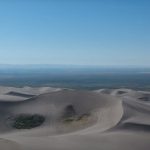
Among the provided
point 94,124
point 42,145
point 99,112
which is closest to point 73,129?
point 94,124

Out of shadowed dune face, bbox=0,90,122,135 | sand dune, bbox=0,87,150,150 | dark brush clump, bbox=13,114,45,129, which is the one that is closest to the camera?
sand dune, bbox=0,87,150,150

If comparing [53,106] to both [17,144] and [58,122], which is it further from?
[17,144]

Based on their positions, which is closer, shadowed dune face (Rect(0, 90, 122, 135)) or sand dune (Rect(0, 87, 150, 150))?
sand dune (Rect(0, 87, 150, 150))

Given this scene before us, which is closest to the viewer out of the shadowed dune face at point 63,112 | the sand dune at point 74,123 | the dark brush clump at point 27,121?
the sand dune at point 74,123

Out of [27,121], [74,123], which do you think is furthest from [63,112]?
[27,121]

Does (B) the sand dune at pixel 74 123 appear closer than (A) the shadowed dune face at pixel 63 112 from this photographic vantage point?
Yes

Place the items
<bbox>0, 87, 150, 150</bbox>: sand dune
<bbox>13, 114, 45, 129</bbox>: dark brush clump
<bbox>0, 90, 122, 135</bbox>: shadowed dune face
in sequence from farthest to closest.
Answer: <bbox>13, 114, 45, 129</bbox>: dark brush clump < <bbox>0, 90, 122, 135</bbox>: shadowed dune face < <bbox>0, 87, 150, 150</bbox>: sand dune

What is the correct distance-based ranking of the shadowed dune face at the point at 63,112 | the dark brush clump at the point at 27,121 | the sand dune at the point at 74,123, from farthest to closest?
1. the dark brush clump at the point at 27,121
2. the shadowed dune face at the point at 63,112
3. the sand dune at the point at 74,123
